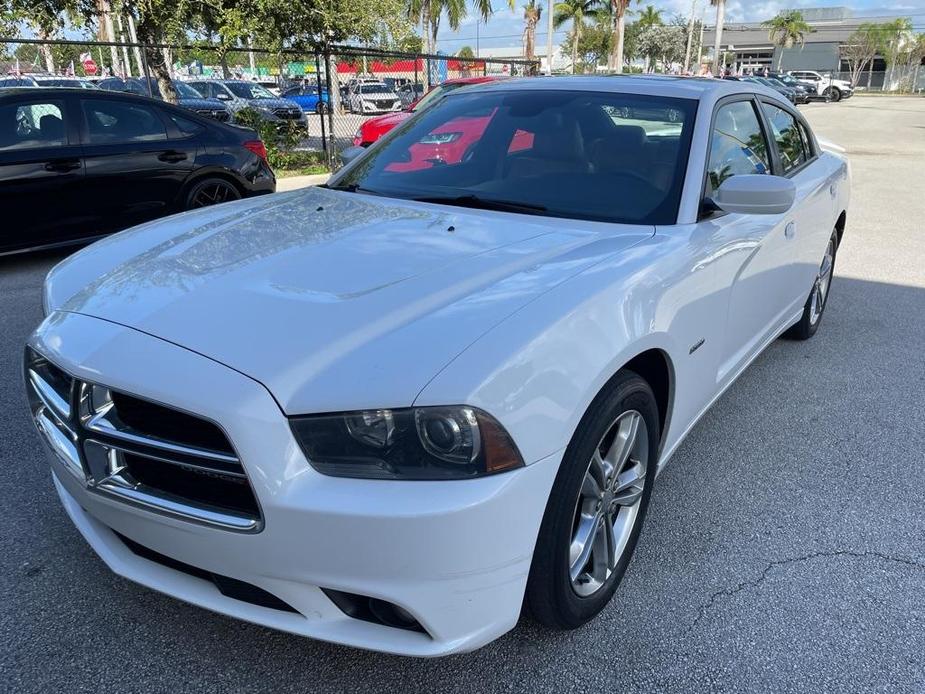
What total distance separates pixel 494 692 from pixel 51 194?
5873 millimetres

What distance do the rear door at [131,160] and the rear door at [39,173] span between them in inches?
5.1

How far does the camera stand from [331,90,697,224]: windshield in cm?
289

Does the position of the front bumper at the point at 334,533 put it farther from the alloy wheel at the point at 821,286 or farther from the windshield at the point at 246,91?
the windshield at the point at 246,91

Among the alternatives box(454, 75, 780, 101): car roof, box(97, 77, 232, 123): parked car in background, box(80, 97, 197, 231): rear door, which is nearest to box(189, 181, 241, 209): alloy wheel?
box(80, 97, 197, 231): rear door

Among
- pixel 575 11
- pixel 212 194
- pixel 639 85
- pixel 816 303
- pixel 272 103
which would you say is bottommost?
pixel 816 303

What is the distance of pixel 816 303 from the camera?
4.92m

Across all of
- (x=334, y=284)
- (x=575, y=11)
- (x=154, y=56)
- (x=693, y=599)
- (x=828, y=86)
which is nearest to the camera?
(x=334, y=284)

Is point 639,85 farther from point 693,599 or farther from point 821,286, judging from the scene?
point 821,286

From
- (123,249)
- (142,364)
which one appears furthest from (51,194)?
(142,364)

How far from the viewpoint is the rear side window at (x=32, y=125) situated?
6.07 meters

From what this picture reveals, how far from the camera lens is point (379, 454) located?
1.71 meters

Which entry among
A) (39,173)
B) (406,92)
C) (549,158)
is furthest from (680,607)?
(406,92)

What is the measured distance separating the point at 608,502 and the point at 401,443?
884 mm

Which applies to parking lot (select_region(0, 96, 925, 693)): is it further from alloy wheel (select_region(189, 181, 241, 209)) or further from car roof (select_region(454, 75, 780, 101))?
alloy wheel (select_region(189, 181, 241, 209))
